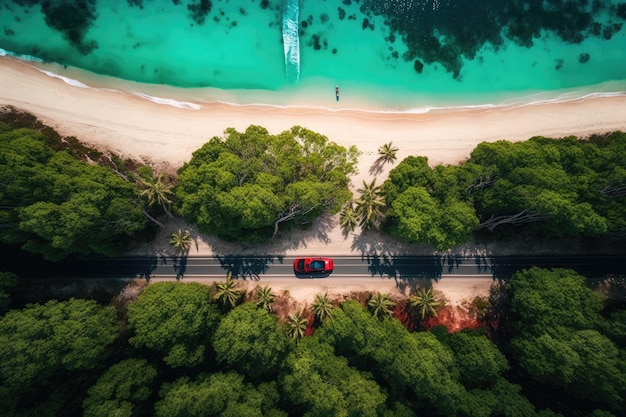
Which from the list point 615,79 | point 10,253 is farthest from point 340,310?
point 615,79

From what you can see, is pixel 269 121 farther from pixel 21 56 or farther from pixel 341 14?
pixel 21 56

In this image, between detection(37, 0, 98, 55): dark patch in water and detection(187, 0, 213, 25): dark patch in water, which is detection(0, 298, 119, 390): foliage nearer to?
detection(37, 0, 98, 55): dark patch in water

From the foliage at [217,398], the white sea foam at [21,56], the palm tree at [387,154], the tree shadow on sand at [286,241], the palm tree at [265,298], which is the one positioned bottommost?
the foliage at [217,398]

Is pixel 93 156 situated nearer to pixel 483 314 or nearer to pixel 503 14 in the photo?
pixel 483 314

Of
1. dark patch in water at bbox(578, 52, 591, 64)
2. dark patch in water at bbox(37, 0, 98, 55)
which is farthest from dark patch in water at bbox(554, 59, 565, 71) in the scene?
dark patch in water at bbox(37, 0, 98, 55)

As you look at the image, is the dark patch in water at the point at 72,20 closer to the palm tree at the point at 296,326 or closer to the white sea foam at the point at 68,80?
the white sea foam at the point at 68,80

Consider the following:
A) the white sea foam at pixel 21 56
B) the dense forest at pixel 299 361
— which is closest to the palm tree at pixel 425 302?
the dense forest at pixel 299 361
